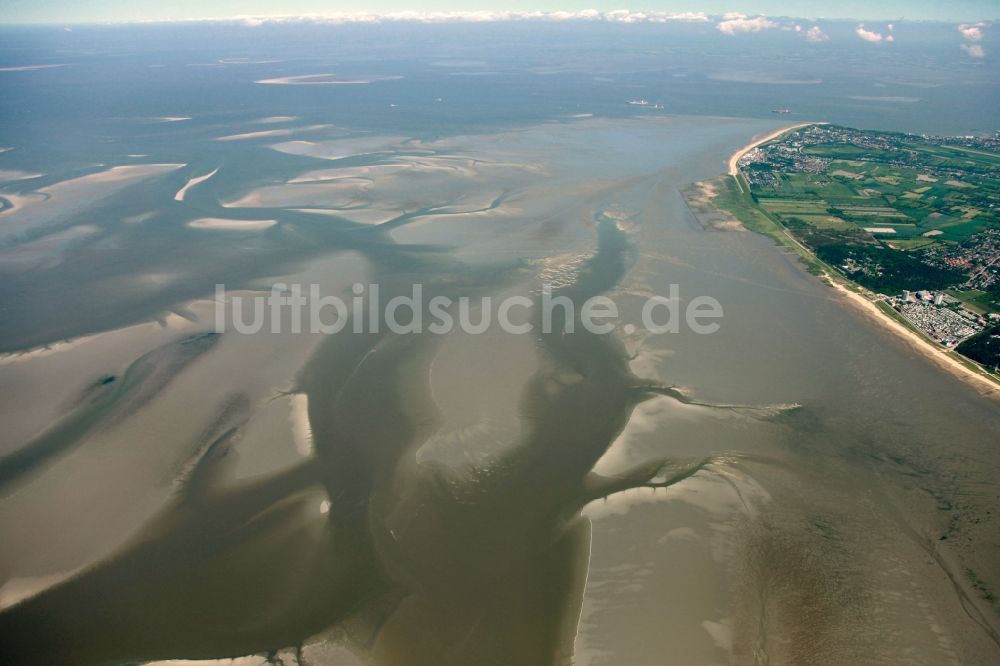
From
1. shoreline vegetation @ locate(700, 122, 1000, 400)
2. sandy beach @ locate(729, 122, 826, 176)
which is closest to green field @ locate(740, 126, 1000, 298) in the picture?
shoreline vegetation @ locate(700, 122, 1000, 400)

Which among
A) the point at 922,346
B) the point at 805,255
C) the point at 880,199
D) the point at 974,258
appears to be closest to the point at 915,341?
the point at 922,346

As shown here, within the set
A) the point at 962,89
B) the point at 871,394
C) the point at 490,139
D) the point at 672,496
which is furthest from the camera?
the point at 962,89

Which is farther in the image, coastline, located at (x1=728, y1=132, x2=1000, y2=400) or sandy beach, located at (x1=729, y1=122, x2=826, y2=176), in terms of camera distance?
sandy beach, located at (x1=729, y1=122, x2=826, y2=176)

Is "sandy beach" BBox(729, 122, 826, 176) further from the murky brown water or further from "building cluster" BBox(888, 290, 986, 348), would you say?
the murky brown water

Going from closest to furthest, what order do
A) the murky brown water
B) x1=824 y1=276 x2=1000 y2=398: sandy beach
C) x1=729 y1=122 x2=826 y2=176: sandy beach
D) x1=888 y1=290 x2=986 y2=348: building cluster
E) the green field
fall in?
the murky brown water < x1=824 y1=276 x2=1000 y2=398: sandy beach < x1=888 y1=290 x2=986 y2=348: building cluster < the green field < x1=729 y1=122 x2=826 y2=176: sandy beach

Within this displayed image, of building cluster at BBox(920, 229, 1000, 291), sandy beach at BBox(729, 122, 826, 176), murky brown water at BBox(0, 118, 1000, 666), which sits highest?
sandy beach at BBox(729, 122, 826, 176)

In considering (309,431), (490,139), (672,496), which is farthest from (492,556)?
(490,139)

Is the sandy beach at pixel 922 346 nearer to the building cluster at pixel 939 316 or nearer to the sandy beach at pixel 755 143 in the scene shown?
the building cluster at pixel 939 316

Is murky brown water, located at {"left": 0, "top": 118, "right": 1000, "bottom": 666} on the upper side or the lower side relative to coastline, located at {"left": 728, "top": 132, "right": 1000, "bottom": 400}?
lower

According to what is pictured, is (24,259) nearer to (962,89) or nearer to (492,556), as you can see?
(492,556)
